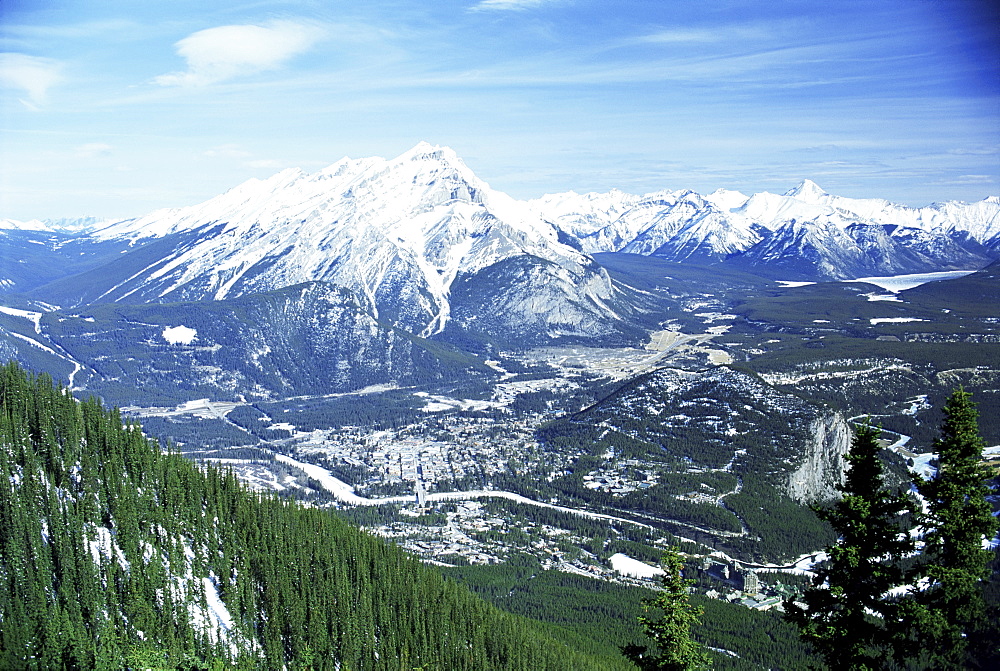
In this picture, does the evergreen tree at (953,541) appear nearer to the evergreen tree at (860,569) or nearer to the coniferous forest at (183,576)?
the evergreen tree at (860,569)

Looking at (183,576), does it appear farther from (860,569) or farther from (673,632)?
(860,569)

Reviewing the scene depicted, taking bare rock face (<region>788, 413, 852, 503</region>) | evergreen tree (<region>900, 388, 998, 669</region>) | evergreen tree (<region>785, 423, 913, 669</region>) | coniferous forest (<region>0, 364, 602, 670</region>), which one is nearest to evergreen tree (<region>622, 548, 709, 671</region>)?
evergreen tree (<region>785, 423, 913, 669</region>)

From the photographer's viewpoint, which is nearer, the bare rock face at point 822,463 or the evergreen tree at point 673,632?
the evergreen tree at point 673,632

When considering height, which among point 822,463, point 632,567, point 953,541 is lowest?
point 632,567

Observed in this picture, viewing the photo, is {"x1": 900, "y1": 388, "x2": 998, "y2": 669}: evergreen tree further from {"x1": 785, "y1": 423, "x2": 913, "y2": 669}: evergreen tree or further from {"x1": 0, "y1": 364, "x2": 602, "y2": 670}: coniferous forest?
{"x1": 0, "y1": 364, "x2": 602, "y2": 670}: coniferous forest

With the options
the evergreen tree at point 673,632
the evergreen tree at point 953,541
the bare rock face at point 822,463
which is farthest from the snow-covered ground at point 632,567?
→ the evergreen tree at point 953,541

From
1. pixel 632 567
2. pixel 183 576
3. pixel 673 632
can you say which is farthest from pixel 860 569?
pixel 632 567
